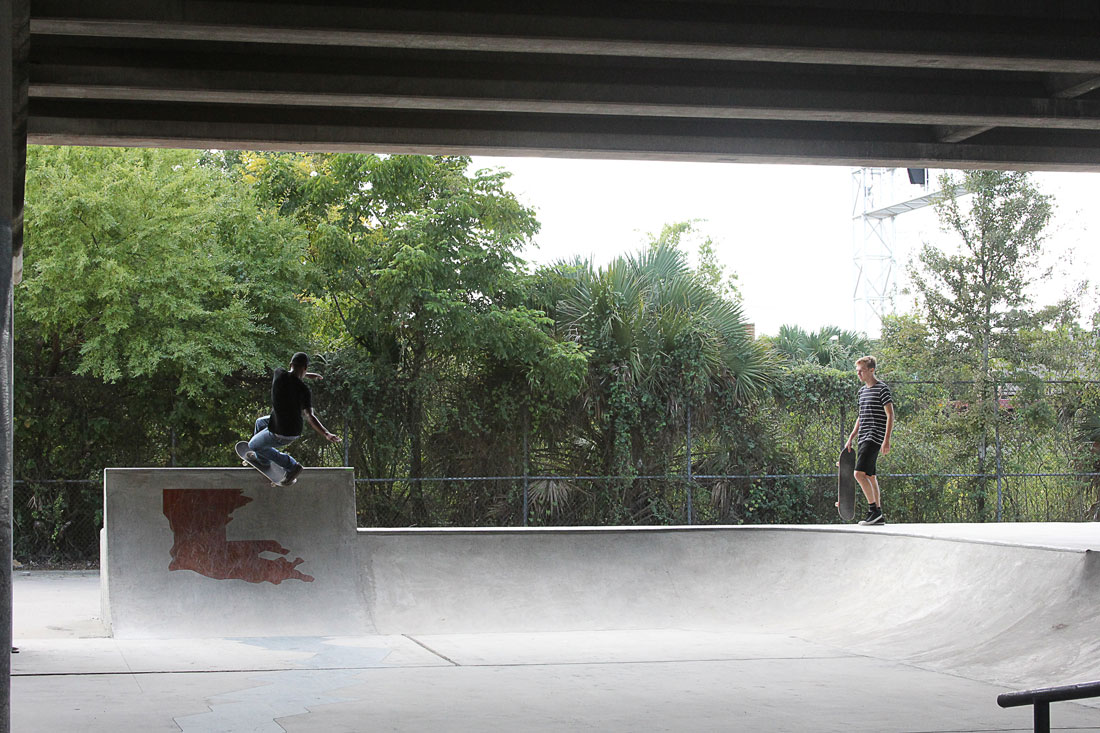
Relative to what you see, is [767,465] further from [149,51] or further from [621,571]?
[149,51]

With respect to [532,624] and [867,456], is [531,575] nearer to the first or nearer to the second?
[532,624]

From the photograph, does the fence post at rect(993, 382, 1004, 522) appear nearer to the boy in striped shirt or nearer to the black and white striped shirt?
the boy in striped shirt

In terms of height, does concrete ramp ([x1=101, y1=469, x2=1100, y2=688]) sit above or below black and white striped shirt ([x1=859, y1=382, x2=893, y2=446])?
below

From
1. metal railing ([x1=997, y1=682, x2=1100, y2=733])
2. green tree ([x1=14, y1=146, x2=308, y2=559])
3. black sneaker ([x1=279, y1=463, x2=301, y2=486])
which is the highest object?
green tree ([x1=14, y1=146, x2=308, y2=559])

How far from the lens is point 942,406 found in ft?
59.0

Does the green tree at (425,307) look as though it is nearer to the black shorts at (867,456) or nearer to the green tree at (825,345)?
the black shorts at (867,456)

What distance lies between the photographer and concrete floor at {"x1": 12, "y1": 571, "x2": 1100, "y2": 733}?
520cm

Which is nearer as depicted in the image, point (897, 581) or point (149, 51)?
point (149, 51)

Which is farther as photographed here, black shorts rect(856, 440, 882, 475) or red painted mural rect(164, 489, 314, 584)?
black shorts rect(856, 440, 882, 475)

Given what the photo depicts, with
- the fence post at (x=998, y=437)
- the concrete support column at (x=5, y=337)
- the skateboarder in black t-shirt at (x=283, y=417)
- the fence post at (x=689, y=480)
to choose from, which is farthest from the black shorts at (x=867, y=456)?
the concrete support column at (x=5, y=337)

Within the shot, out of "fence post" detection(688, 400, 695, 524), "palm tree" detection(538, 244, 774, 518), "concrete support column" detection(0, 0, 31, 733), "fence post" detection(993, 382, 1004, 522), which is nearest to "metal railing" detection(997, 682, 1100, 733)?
"concrete support column" detection(0, 0, 31, 733)

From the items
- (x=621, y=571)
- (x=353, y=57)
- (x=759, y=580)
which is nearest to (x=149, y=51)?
(x=353, y=57)

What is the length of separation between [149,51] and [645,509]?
11.3 metres

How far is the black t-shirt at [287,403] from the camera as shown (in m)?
9.09
